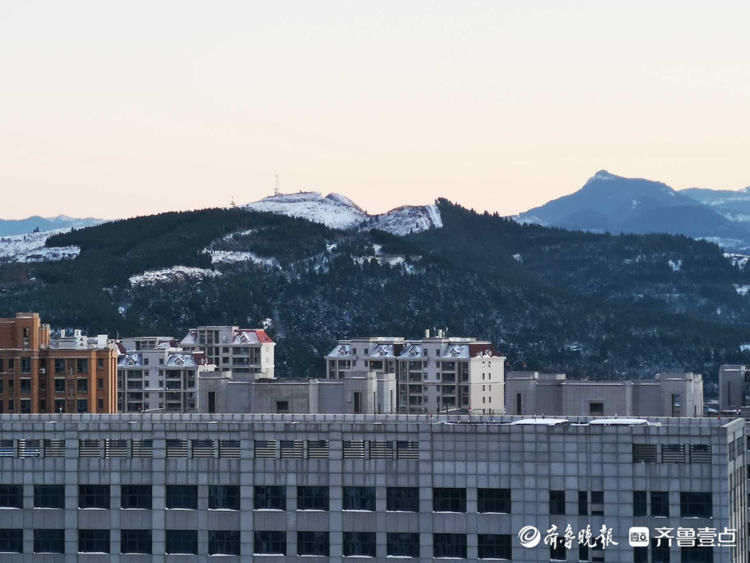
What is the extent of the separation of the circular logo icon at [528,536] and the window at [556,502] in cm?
109

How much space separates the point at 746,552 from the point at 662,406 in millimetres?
75331

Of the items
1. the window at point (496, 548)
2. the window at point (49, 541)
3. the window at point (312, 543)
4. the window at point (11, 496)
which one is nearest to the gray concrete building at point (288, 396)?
the window at point (11, 496)

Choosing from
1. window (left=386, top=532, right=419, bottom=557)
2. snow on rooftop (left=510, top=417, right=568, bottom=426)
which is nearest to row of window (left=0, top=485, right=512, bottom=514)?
window (left=386, top=532, right=419, bottom=557)

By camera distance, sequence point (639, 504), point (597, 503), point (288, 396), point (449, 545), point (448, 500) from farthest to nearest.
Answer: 1. point (288, 396)
2. point (448, 500)
3. point (449, 545)
4. point (597, 503)
5. point (639, 504)

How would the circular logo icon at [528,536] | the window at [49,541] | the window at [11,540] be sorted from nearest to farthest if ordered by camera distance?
1. the circular logo icon at [528,536]
2. the window at [49,541]
3. the window at [11,540]

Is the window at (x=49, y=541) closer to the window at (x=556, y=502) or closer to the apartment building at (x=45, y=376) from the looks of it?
the window at (x=556, y=502)

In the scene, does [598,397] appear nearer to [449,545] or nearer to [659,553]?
[449,545]

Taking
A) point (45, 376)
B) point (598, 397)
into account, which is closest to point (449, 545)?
point (598, 397)

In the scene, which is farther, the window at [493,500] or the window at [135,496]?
the window at [135,496]

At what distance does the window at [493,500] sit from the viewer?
316ft

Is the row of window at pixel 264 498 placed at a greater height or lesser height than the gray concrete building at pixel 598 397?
lesser

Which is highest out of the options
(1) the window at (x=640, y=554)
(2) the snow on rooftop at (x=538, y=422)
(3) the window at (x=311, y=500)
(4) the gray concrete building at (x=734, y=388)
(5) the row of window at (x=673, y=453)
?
(4) the gray concrete building at (x=734, y=388)

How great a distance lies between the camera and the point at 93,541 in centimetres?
9956

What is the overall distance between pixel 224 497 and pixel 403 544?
8263mm
